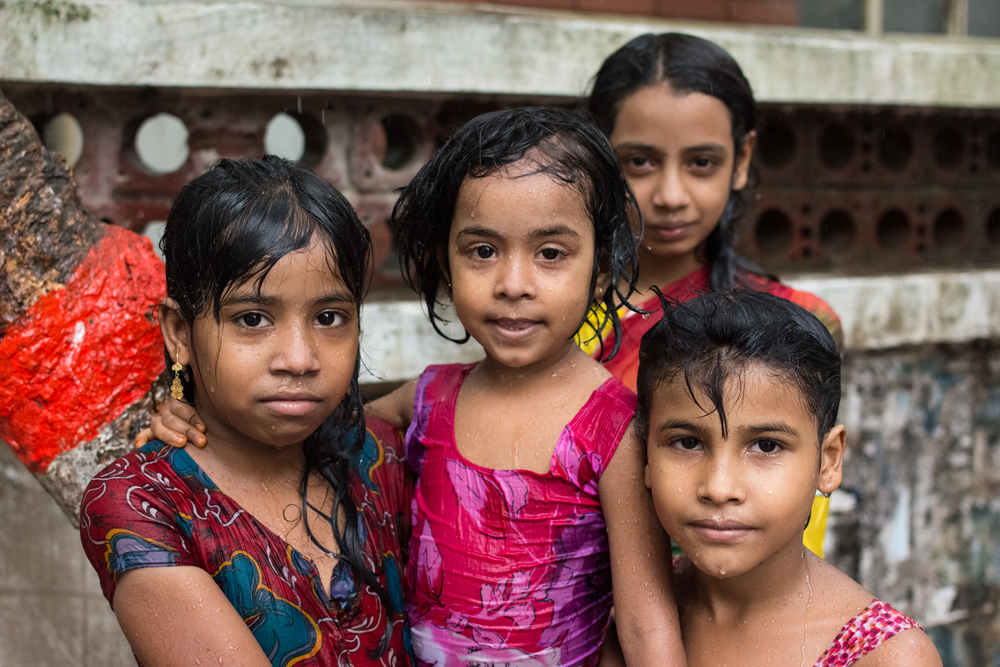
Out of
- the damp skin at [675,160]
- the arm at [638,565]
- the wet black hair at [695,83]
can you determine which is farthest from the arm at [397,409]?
the wet black hair at [695,83]

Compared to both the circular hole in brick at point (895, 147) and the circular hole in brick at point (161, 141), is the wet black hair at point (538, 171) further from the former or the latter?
the circular hole in brick at point (161, 141)

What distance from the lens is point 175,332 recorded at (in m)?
1.69

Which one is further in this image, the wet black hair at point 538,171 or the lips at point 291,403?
the wet black hair at point 538,171

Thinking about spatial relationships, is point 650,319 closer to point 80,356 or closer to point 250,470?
point 250,470

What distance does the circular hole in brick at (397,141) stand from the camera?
322cm

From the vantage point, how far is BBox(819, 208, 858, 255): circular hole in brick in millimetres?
3963

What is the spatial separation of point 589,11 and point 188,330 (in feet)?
8.04

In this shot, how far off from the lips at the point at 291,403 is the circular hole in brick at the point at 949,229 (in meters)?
3.67

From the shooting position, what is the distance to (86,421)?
1.97 m

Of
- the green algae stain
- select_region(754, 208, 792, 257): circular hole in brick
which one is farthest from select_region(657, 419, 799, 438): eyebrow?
select_region(754, 208, 792, 257): circular hole in brick

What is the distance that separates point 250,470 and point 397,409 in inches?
17.9

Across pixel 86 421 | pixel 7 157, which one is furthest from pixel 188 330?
pixel 7 157

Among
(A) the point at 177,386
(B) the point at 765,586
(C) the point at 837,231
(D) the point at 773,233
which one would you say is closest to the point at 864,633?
(B) the point at 765,586

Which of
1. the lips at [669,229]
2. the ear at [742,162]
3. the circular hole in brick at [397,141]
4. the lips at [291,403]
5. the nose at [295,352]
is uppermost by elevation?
the circular hole in brick at [397,141]
